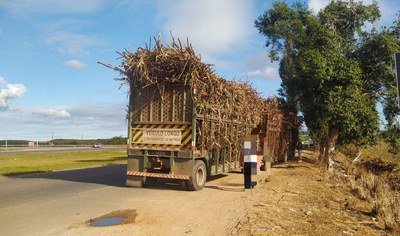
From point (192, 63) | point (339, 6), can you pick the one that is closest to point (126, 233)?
point (192, 63)

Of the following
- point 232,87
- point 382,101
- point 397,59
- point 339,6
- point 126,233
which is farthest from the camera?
point 339,6

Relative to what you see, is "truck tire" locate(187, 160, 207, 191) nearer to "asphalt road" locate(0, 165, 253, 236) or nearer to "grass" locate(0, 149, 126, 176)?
"asphalt road" locate(0, 165, 253, 236)

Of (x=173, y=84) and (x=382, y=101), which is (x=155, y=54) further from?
(x=382, y=101)

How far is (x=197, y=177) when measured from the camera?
11.3 metres

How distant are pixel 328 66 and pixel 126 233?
1415cm

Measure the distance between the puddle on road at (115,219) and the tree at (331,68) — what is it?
39.7 ft

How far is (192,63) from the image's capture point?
36.1 feet

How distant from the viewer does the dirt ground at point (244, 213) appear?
6.43 m

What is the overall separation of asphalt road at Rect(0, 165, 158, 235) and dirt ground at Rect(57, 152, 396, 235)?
35 centimetres

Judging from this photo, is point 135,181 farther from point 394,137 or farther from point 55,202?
point 394,137

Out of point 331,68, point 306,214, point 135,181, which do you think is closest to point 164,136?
point 135,181

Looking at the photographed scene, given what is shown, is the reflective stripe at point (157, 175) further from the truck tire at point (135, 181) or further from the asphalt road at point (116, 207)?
the asphalt road at point (116, 207)

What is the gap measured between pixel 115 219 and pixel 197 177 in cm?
428

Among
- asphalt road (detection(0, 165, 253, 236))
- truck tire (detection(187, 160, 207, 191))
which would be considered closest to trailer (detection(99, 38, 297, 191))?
truck tire (detection(187, 160, 207, 191))
